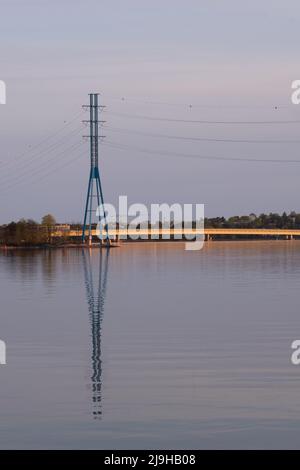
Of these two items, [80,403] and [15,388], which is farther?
[15,388]

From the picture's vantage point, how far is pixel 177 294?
33.7 m

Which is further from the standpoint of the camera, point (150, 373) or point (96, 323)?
point (96, 323)

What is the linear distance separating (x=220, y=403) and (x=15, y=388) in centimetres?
310

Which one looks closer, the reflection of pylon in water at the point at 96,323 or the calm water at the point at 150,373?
the calm water at the point at 150,373

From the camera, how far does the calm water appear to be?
11898 millimetres

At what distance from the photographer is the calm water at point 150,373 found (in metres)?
11.9

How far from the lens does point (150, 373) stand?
52.4 feet

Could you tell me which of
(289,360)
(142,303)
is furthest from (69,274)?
(289,360)

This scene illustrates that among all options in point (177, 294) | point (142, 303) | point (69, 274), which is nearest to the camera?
point (142, 303)

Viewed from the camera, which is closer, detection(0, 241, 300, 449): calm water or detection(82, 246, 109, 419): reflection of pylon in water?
detection(0, 241, 300, 449): calm water
